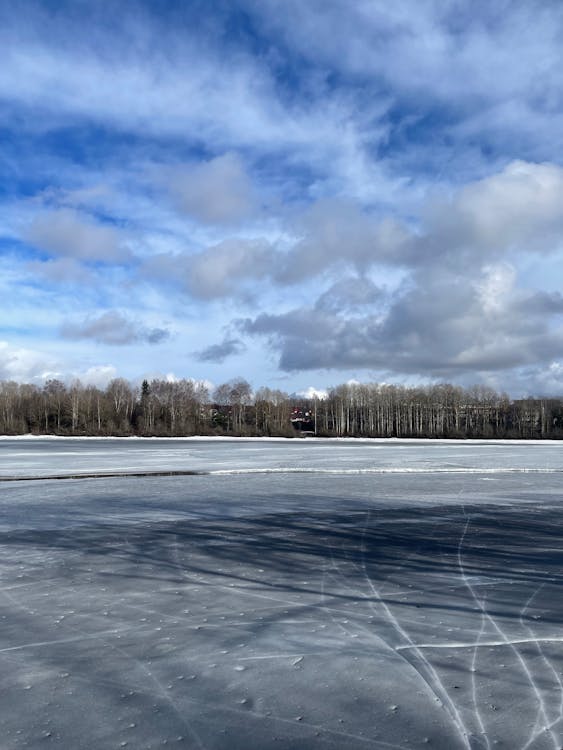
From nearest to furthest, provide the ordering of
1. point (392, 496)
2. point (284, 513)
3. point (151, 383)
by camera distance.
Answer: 1. point (284, 513)
2. point (392, 496)
3. point (151, 383)

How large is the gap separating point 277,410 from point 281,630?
3313 inches

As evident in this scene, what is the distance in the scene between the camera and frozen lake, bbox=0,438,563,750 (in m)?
3.69

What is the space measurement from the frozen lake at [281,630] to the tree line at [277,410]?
6830 centimetres

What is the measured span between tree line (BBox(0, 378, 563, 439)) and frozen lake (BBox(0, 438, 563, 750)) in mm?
68298

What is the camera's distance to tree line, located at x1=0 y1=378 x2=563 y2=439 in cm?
8338

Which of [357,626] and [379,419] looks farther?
[379,419]

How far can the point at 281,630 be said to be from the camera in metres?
5.33

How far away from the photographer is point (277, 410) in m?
89.4

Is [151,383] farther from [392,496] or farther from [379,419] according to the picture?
[392,496]

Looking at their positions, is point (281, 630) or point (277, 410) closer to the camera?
point (281, 630)

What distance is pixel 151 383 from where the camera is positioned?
100 meters

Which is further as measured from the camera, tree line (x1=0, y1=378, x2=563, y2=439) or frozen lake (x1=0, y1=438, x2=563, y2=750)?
tree line (x1=0, y1=378, x2=563, y2=439)

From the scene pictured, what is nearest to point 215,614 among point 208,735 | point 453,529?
point 208,735

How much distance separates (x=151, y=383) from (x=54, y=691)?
98010mm
